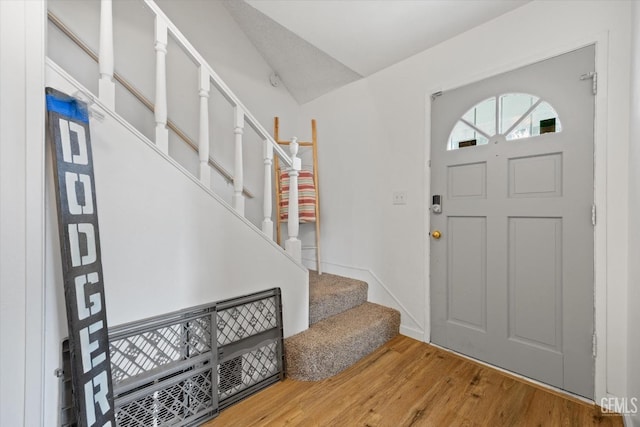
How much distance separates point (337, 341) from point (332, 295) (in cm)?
43

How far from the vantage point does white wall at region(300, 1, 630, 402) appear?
54.9 inches

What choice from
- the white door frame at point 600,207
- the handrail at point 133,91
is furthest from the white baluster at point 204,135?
the white door frame at point 600,207

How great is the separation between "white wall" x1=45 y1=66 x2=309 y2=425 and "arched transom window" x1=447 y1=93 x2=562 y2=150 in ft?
5.41

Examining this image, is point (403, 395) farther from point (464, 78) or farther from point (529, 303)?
point (464, 78)

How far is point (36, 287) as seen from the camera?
938 mm

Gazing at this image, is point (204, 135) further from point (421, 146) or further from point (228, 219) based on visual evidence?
point (421, 146)

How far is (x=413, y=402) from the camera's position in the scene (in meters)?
1.46

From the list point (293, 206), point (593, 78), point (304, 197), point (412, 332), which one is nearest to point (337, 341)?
point (412, 332)

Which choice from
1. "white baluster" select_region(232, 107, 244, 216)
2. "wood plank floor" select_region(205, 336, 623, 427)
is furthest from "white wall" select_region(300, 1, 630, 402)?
"white baluster" select_region(232, 107, 244, 216)

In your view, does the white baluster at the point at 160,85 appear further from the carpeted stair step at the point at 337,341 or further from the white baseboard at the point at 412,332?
the white baseboard at the point at 412,332

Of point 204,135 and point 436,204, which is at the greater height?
A: point 204,135

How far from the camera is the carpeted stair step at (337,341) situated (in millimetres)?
1662

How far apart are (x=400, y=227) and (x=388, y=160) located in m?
0.60

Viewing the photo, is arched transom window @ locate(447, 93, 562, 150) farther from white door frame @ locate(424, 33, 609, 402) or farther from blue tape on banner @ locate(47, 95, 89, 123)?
blue tape on banner @ locate(47, 95, 89, 123)
